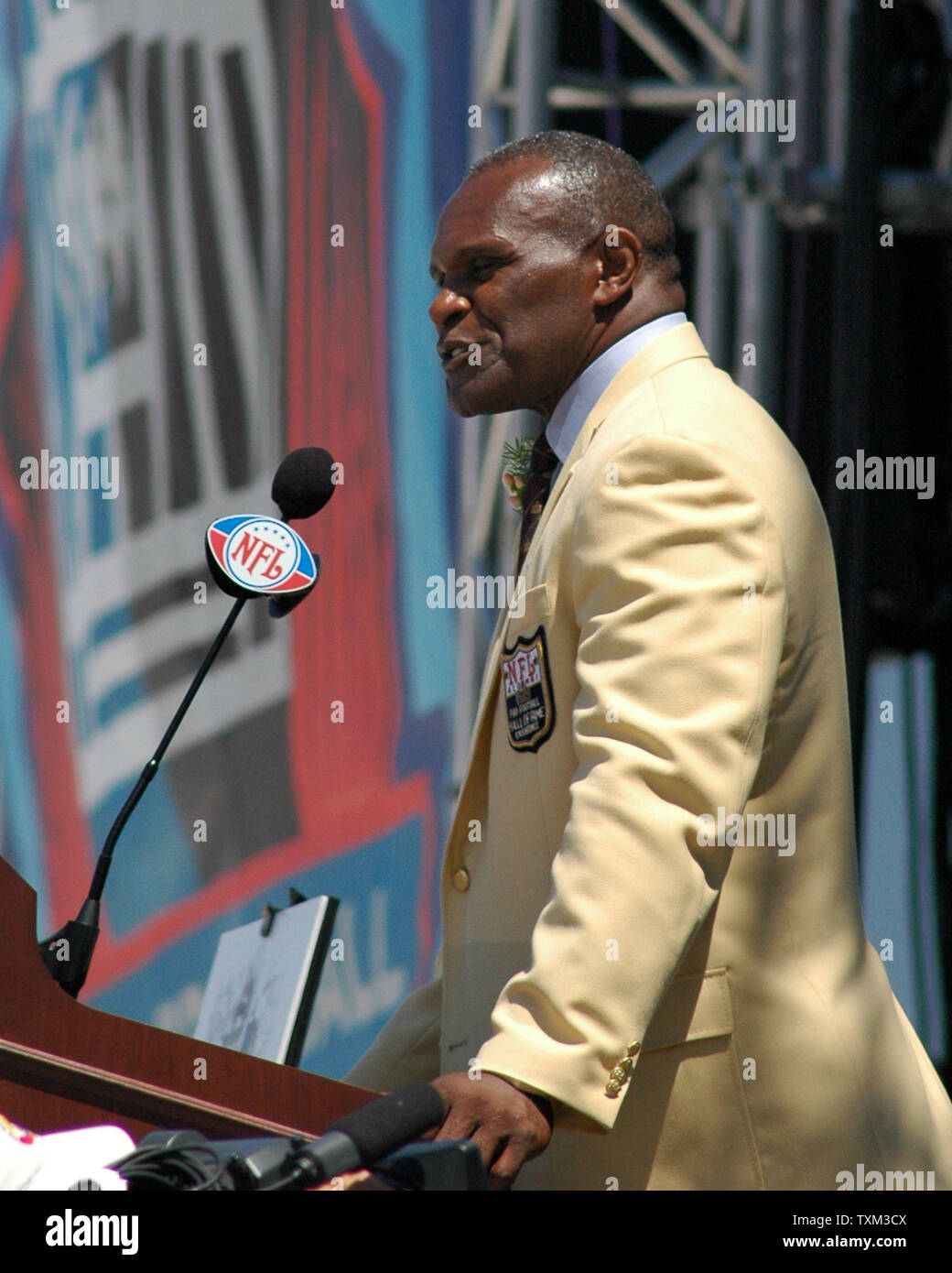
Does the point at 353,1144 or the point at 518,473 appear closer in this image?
the point at 353,1144

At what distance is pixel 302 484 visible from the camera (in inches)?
89.7

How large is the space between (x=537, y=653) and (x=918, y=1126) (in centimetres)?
66

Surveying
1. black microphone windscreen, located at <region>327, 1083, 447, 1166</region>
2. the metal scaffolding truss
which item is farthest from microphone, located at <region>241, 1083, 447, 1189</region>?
the metal scaffolding truss

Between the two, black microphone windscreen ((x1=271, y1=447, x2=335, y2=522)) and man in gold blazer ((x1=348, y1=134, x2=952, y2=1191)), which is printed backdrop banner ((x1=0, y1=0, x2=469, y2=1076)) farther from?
man in gold blazer ((x1=348, y1=134, x2=952, y2=1191))

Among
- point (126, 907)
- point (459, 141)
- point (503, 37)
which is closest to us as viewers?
point (503, 37)

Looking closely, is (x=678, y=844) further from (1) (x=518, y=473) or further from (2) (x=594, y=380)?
(1) (x=518, y=473)

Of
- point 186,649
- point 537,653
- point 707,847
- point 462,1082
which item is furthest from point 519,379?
point 186,649

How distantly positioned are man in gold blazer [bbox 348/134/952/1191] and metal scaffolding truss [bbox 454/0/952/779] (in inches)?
82.2

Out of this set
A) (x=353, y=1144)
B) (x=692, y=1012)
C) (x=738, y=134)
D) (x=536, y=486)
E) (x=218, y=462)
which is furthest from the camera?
(x=218, y=462)

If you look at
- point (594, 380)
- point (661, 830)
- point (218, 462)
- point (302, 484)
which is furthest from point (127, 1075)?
point (218, 462)

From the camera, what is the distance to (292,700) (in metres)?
5.13

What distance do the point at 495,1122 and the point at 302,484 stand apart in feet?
3.38

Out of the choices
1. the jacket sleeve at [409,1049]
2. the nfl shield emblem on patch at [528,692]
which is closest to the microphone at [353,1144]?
the nfl shield emblem on patch at [528,692]
